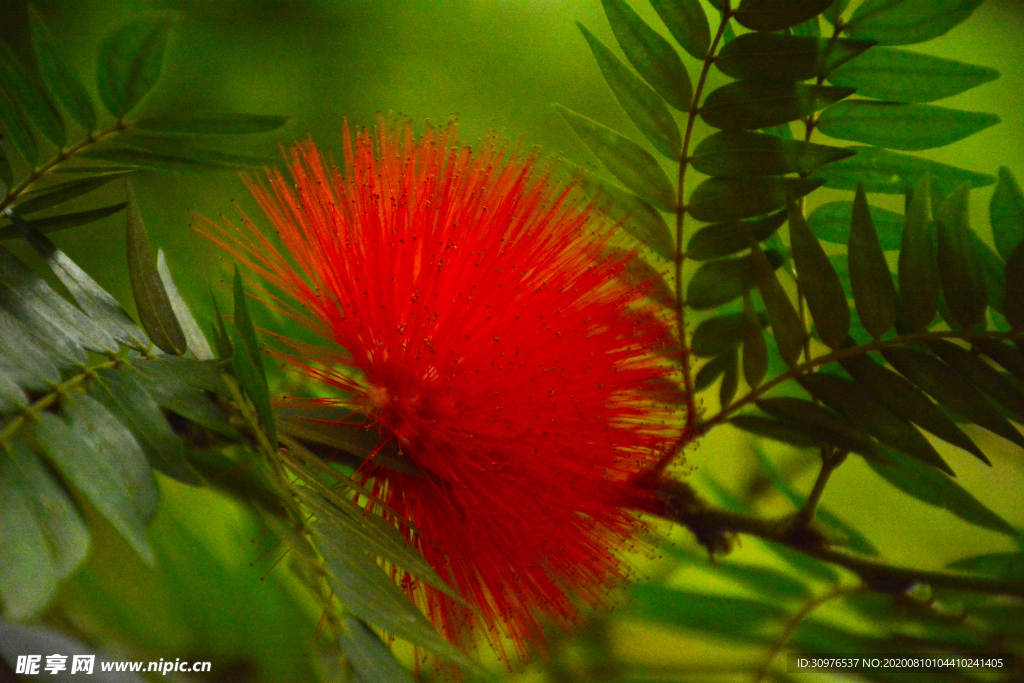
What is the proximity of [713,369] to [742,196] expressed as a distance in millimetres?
199

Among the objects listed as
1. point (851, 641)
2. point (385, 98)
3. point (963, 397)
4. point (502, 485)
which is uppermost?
point (385, 98)

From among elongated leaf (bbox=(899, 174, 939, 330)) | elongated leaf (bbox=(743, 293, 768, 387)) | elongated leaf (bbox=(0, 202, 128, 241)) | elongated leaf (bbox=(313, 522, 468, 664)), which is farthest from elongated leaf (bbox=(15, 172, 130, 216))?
elongated leaf (bbox=(899, 174, 939, 330))

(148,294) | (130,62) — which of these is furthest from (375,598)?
(130,62)

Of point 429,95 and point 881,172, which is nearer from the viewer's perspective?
point 881,172

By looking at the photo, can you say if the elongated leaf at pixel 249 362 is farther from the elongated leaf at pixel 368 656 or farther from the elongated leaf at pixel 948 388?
the elongated leaf at pixel 948 388

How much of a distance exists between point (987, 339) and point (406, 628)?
1.74ft

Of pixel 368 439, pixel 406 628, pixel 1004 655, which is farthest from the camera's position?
pixel 1004 655

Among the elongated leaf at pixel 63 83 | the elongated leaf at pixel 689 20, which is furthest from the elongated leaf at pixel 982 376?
the elongated leaf at pixel 63 83

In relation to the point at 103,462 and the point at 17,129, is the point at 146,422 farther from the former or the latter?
the point at 17,129

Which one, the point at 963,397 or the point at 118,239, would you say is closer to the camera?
the point at 963,397

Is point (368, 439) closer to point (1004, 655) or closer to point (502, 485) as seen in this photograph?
point (502, 485)

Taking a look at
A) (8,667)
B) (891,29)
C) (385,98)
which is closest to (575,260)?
(891,29)

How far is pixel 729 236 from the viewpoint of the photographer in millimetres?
679

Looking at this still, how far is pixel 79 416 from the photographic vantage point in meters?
0.42
